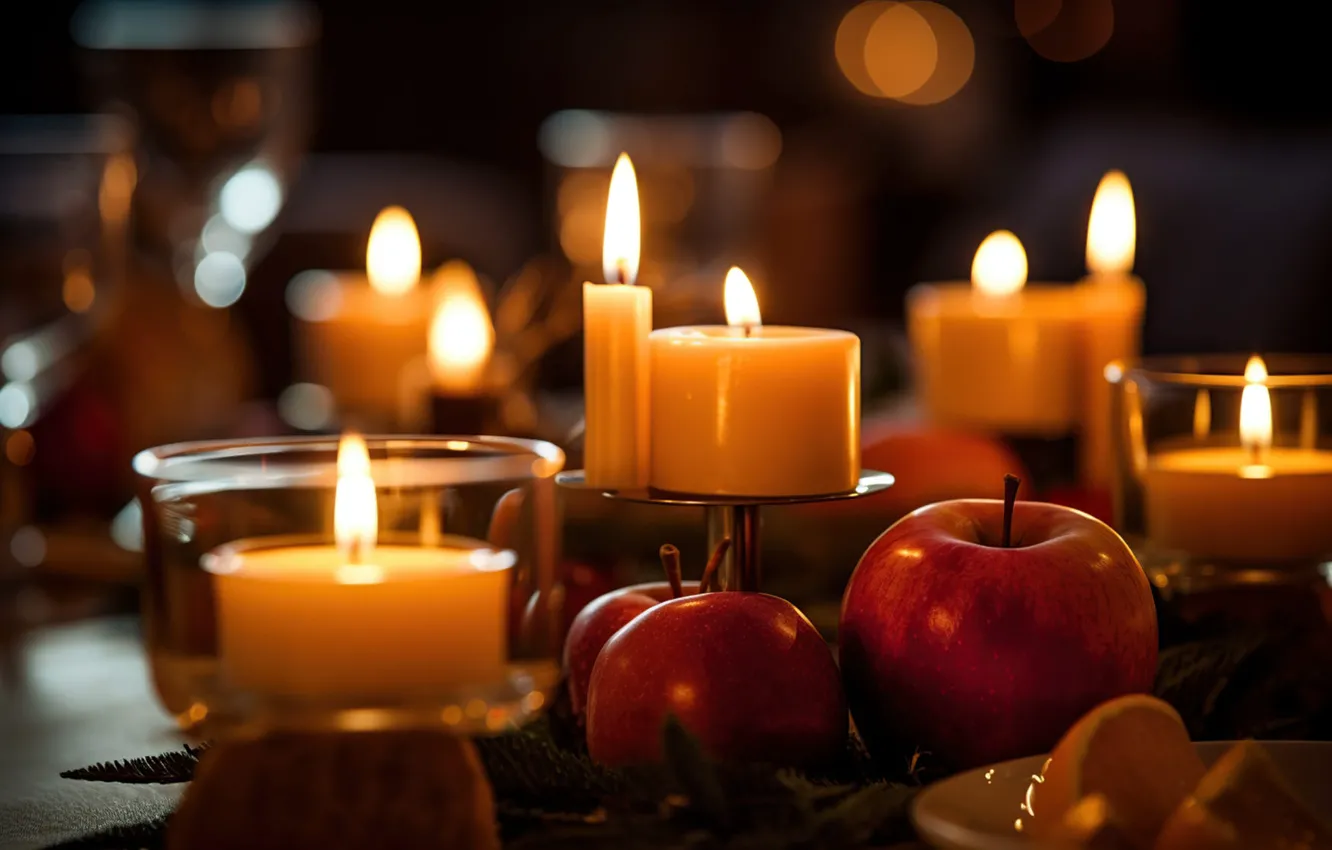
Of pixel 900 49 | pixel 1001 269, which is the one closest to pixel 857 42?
pixel 900 49

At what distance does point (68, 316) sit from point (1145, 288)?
1963 mm

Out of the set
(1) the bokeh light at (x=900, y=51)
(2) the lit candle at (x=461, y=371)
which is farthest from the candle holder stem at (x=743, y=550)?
(1) the bokeh light at (x=900, y=51)

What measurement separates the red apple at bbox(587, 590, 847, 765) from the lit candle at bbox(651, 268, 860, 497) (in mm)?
55

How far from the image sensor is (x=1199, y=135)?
3414mm

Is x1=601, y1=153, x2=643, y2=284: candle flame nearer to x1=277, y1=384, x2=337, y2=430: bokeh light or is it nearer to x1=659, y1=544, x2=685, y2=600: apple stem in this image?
x1=659, y1=544, x2=685, y2=600: apple stem

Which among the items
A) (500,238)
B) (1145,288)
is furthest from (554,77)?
(1145,288)

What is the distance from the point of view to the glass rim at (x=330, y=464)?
62 centimetres

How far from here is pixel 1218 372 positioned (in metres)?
0.92

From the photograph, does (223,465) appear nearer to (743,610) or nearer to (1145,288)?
(743,610)

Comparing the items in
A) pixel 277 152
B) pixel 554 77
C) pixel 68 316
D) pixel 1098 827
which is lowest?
pixel 1098 827

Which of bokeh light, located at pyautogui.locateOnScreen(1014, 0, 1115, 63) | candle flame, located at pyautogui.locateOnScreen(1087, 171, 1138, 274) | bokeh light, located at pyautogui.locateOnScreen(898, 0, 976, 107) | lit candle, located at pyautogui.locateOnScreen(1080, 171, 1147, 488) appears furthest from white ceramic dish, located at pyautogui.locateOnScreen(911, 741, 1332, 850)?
bokeh light, located at pyautogui.locateOnScreen(898, 0, 976, 107)

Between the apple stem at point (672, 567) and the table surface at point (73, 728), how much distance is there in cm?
22

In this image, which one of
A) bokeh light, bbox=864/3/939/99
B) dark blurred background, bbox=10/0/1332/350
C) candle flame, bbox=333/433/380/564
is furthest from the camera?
bokeh light, bbox=864/3/939/99

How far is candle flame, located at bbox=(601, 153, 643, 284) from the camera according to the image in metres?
0.72
